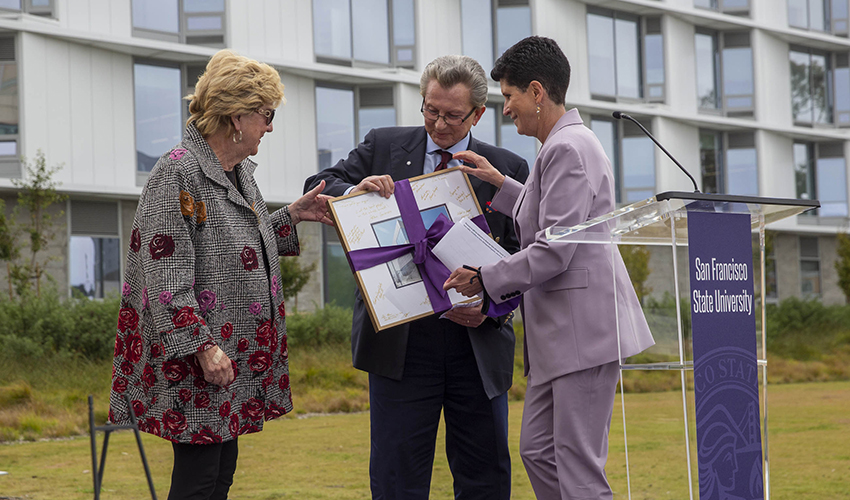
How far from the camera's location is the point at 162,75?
19.5 meters

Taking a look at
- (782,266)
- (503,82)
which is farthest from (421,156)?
(782,266)

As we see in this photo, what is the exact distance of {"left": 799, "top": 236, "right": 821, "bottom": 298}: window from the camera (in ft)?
95.7

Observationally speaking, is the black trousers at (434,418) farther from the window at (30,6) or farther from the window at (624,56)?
the window at (624,56)

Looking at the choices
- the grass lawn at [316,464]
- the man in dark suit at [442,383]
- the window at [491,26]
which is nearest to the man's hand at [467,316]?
the man in dark suit at [442,383]

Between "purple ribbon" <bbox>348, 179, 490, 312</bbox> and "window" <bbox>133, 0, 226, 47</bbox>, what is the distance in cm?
1755

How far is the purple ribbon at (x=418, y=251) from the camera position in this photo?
11.0 feet

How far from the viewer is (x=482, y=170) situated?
3.51 meters

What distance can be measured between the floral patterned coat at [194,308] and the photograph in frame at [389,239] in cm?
36

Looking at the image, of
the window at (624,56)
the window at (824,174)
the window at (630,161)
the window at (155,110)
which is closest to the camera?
the window at (155,110)

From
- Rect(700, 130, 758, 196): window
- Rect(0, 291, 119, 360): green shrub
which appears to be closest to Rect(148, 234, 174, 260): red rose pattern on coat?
Rect(0, 291, 119, 360): green shrub

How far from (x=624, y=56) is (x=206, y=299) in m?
24.8

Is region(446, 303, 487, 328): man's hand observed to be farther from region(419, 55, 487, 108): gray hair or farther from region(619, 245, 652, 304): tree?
region(419, 55, 487, 108): gray hair

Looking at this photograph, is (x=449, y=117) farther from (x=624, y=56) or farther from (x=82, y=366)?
(x=624, y=56)

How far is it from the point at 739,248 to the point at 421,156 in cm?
154
